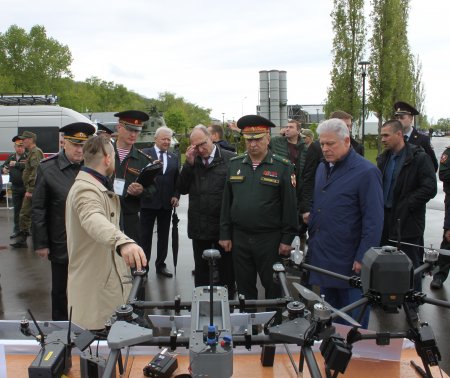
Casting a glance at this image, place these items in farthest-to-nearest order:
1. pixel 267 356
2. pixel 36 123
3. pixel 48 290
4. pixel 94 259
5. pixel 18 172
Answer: pixel 36 123 → pixel 18 172 → pixel 48 290 → pixel 94 259 → pixel 267 356

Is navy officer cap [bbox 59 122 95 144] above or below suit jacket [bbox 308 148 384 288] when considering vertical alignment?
above

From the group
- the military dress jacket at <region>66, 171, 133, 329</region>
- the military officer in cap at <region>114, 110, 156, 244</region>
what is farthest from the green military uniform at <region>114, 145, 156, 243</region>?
the military dress jacket at <region>66, 171, 133, 329</region>

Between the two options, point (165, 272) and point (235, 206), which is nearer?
point (235, 206)

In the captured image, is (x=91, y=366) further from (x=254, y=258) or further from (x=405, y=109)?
(x=405, y=109)

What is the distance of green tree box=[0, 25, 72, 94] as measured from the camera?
41.6 meters

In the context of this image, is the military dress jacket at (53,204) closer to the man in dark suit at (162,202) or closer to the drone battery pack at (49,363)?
the man in dark suit at (162,202)

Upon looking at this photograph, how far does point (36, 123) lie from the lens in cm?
1485

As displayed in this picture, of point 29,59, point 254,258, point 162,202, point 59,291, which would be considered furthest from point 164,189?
point 29,59

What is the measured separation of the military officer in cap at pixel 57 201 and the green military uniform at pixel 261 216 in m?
1.34

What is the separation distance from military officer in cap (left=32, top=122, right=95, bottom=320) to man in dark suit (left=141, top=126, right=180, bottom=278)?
7.00ft

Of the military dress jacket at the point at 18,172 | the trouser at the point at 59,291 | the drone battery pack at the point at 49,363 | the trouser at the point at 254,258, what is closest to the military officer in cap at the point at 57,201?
the trouser at the point at 59,291

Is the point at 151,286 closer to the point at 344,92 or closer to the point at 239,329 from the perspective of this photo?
the point at 239,329

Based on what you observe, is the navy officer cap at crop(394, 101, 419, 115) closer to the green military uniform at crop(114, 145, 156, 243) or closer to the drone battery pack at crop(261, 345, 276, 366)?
the green military uniform at crop(114, 145, 156, 243)

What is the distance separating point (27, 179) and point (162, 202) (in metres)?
3.13
